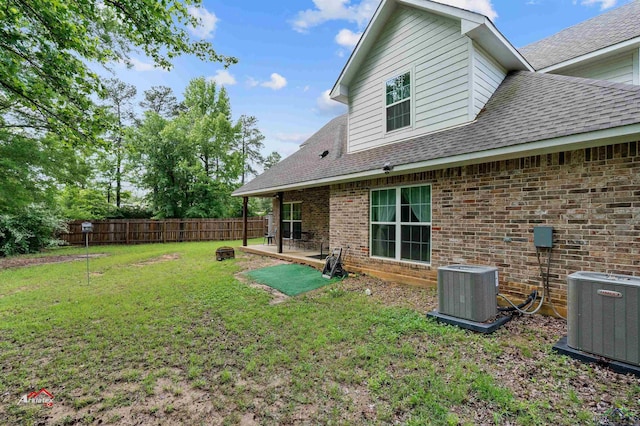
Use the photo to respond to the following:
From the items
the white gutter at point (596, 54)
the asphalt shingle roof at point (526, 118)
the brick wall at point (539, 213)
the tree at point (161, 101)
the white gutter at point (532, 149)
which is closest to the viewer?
the white gutter at point (532, 149)

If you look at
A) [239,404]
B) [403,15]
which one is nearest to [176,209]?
[403,15]

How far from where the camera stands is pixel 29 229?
43.2 feet

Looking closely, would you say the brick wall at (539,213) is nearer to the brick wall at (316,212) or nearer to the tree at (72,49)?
the brick wall at (316,212)

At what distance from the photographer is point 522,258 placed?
4.62m

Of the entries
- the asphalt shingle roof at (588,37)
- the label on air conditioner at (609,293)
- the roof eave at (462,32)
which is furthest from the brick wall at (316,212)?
the label on air conditioner at (609,293)

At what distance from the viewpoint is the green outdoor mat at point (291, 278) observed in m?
6.68

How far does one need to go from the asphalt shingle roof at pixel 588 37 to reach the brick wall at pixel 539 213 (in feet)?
15.3

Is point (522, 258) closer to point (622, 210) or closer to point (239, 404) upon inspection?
point (622, 210)

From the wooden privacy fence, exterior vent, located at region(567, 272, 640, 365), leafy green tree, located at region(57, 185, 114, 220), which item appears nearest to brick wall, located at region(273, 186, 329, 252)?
the wooden privacy fence

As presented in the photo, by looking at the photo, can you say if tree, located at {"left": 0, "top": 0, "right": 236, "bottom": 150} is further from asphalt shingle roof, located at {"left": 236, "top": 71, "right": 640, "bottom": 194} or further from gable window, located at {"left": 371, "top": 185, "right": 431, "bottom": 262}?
gable window, located at {"left": 371, "top": 185, "right": 431, "bottom": 262}

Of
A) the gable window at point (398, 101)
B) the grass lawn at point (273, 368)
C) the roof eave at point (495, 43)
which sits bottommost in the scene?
the grass lawn at point (273, 368)

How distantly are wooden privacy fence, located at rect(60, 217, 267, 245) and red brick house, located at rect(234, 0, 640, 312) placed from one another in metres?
12.5

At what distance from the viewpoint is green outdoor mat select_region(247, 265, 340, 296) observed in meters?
6.68

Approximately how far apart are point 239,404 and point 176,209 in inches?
874
